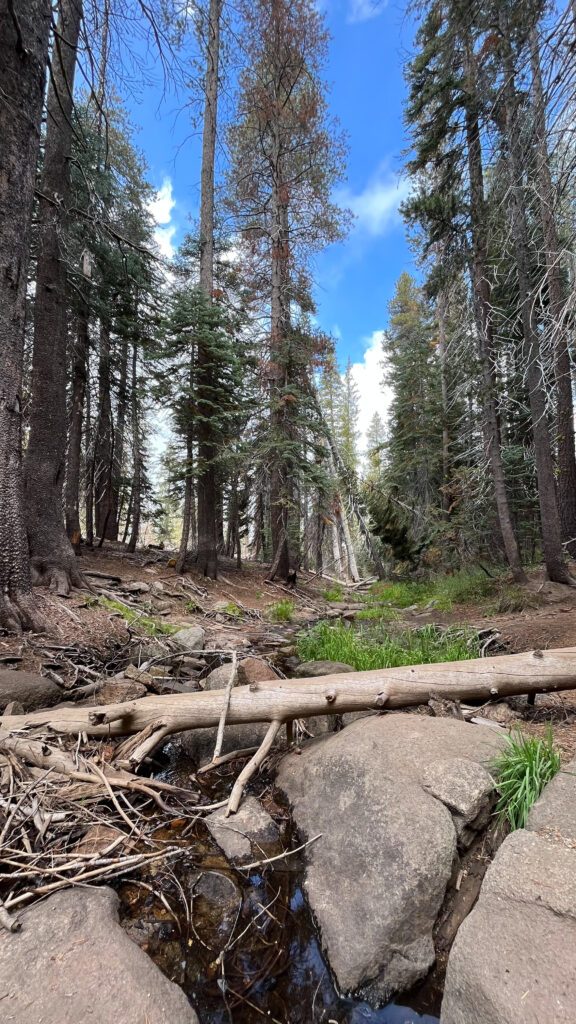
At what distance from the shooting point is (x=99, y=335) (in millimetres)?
11430

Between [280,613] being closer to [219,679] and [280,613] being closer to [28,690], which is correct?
[219,679]

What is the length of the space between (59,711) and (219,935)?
6.70ft

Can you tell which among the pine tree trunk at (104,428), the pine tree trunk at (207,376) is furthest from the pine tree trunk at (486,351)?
the pine tree trunk at (104,428)

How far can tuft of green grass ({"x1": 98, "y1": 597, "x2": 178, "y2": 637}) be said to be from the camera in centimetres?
667

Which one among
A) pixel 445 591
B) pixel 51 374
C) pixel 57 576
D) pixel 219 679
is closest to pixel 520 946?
pixel 219 679

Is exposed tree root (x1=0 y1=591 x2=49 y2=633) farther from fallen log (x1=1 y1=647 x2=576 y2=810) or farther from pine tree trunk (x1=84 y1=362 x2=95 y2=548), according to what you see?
pine tree trunk (x1=84 y1=362 x2=95 y2=548)

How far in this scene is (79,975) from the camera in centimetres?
156

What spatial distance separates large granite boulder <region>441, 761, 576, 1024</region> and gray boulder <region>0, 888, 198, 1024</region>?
3.41 feet

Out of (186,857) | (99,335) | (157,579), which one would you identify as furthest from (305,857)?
(99,335)

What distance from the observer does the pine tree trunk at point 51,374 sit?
7.14 m

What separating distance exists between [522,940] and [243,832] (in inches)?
63.2

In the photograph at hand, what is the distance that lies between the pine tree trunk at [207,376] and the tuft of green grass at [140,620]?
Answer: 15.3 feet

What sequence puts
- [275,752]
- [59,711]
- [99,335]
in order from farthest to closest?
[99,335]
[275,752]
[59,711]

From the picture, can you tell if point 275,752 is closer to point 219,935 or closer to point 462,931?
point 219,935
